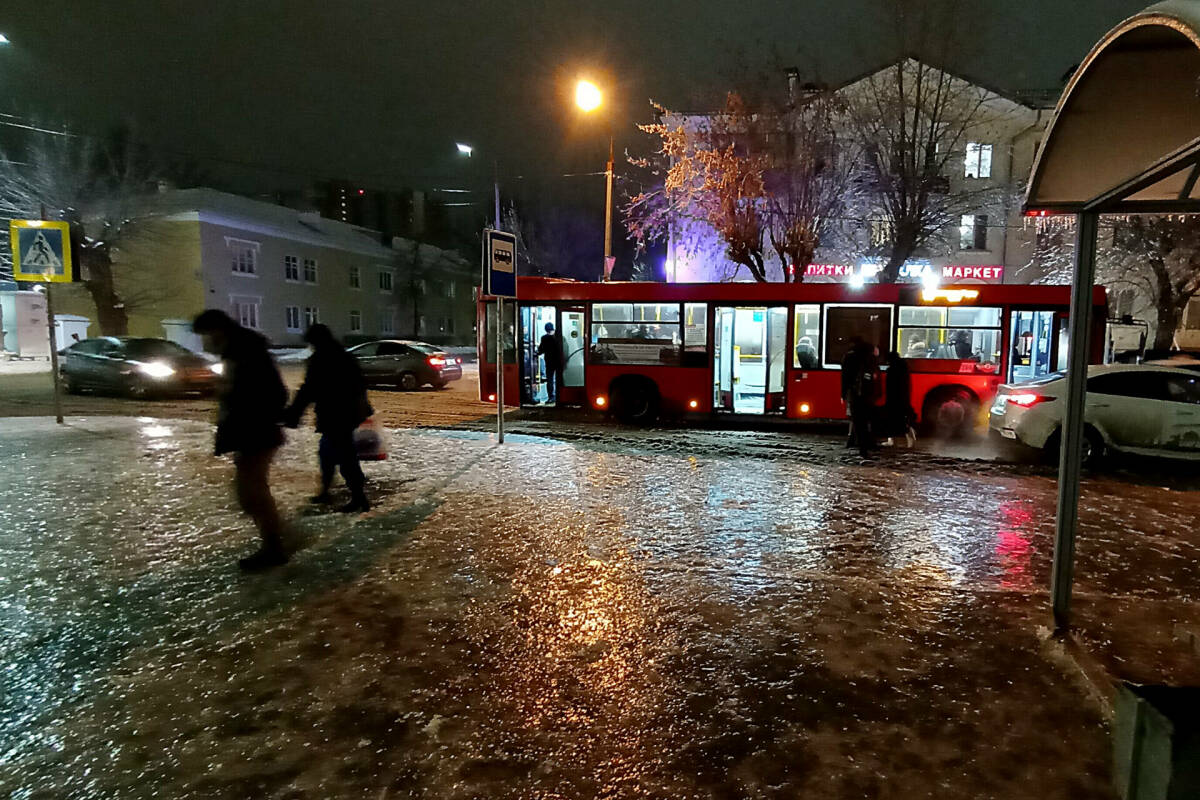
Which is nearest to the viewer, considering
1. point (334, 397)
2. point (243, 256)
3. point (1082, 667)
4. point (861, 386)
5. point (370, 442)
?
point (1082, 667)

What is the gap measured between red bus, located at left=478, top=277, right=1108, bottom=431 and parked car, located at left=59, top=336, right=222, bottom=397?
810 centimetres

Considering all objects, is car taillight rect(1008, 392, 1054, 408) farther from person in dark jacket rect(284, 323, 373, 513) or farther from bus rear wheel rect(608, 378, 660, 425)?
person in dark jacket rect(284, 323, 373, 513)

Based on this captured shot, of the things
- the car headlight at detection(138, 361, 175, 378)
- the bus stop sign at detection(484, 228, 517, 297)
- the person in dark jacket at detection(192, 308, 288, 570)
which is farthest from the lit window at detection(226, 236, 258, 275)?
the person in dark jacket at detection(192, 308, 288, 570)

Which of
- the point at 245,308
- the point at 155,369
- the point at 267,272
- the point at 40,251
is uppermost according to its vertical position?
the point at 267,272

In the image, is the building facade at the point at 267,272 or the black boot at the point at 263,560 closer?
the black boot at the point at 263,560

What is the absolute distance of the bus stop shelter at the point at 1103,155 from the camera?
3.95 metres

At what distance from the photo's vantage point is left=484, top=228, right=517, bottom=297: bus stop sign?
9.97m

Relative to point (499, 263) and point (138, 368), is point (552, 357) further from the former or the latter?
point (138, 368)

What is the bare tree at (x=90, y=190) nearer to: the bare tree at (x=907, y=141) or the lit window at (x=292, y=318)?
the lit window at (x=292, y=318)

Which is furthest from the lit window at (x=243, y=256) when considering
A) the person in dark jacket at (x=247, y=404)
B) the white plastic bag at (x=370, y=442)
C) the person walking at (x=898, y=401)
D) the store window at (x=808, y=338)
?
the person in dark jacket at (x=247, y=404)

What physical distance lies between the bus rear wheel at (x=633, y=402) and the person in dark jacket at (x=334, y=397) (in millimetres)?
7500

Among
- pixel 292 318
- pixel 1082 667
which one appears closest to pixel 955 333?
pixel 1082 667

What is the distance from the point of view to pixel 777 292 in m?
13.4

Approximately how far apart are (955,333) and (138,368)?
60.3 ft
